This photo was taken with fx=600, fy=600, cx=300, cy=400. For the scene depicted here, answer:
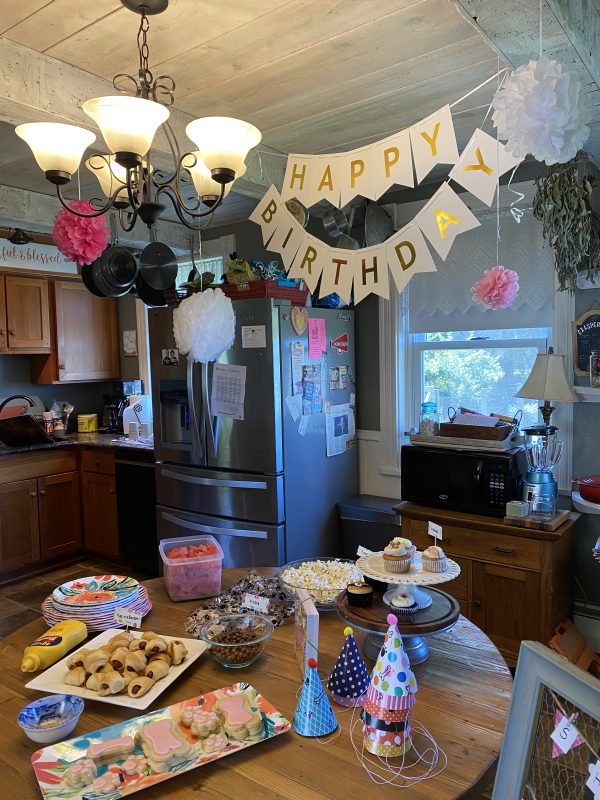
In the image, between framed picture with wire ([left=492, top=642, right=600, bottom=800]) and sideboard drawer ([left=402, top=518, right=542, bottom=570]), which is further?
sideboard drawer ([left=402, top=518, right=542, bottom=570])

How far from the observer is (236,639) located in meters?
1.42

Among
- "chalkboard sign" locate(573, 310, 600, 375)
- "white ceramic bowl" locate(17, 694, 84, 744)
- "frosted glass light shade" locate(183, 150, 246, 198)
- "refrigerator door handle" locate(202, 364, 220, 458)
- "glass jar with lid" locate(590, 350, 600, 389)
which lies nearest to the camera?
"white ceramic bowl" locate(17, 694, 84, 744)

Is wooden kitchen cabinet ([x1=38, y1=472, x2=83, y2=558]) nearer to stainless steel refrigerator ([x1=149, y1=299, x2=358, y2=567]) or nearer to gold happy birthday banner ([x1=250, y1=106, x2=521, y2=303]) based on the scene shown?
stainless steel refrigerator ([x1=149, y1=299, x2=358, y2=567])

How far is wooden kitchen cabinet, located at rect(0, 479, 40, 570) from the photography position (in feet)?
13.1

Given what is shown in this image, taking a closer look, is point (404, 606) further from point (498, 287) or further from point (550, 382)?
point (550, 382)

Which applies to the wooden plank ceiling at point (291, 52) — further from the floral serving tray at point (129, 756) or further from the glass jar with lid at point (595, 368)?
the floral serving tray at point (129, 756)

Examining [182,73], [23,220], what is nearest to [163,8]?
[182,73]

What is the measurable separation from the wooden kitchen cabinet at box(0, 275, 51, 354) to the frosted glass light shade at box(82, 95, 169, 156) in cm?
329

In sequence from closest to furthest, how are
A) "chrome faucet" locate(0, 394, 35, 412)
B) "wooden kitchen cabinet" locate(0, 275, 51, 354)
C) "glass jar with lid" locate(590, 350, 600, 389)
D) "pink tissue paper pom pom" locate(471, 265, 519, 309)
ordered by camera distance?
"pink tissue paper pom pom" locate(471, 265, 519, 309), "glass jar with lid" locate(590, 350, 600, 389), "wooden kitchen cabinet" locate(0, 275, 51, 354), "chrome faucet" locate(0, 394, 35, 412)

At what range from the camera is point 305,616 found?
1309 millimetres

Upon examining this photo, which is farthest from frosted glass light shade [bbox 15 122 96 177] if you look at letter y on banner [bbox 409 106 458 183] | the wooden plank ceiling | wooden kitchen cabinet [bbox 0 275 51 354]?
wooden kitchen cabinet [bbox 0 275 51 354]

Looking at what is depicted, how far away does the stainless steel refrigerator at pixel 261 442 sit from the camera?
3.15 m

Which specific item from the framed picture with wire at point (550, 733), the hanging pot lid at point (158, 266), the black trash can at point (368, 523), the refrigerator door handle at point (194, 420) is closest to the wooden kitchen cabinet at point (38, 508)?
the refrigerator door handle at point (194, 420)

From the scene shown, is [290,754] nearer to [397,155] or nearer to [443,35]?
[397,155]
